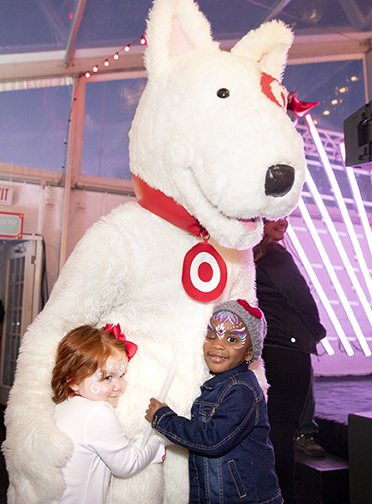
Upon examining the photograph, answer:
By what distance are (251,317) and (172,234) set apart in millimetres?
315

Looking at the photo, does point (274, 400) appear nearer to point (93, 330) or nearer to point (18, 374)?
point (93, 330)

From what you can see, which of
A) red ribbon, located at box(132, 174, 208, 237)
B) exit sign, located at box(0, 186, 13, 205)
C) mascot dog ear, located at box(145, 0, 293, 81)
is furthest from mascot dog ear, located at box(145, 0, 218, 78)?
exit sign, located at box(0, 186, 13, 205)

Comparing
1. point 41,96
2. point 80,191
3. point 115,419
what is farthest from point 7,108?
point 115,419

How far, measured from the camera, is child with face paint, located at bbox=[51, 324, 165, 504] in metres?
0.88

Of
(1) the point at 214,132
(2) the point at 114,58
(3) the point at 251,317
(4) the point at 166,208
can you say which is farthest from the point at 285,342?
(2) the point at 114,58

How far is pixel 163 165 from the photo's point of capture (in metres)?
0.92

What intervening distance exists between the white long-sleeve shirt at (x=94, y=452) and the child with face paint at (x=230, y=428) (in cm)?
16

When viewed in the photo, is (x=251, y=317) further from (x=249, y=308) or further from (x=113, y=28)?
(x=113, y=28)

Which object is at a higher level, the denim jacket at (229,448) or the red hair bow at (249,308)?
the red hair bow at (249,308)

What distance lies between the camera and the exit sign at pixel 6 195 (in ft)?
12.5

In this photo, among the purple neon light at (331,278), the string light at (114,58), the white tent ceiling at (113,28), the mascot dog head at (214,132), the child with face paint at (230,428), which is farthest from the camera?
the purple neon light at (331,278)

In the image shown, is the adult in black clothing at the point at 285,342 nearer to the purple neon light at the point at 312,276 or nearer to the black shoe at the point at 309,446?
the black shoe at the point at 309,446

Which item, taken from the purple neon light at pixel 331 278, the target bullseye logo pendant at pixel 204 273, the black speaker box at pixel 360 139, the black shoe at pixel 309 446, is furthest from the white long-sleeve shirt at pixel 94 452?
the purple neon light at pixel 331 278

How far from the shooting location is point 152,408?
91cm
